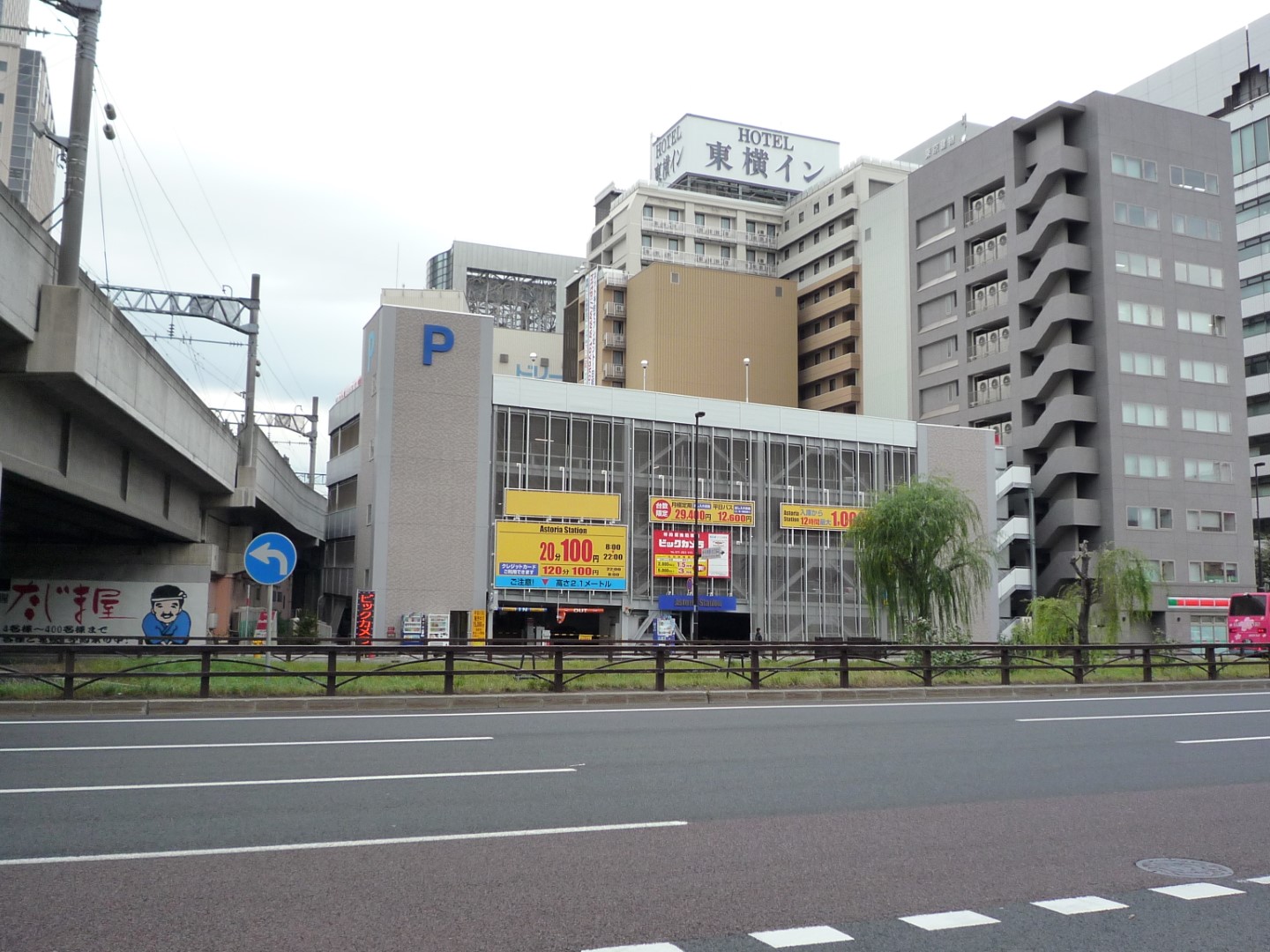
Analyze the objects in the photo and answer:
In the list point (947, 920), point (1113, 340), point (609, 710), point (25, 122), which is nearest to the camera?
point (947, 920)

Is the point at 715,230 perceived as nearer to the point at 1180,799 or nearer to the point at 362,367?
the point at 362,367

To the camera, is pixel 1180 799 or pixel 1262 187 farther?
pixel 1262 187

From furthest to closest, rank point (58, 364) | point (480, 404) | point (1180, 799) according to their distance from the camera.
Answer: point (480, 404) → point (58, 364) → point (1180, 799)

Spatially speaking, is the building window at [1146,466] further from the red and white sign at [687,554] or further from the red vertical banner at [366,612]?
the red vertical banner at [366,612]

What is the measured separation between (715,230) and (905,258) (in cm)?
2091

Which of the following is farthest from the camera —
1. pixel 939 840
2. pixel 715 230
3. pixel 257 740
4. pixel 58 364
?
pixel 715 230

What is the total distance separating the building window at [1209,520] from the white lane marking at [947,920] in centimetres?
6677

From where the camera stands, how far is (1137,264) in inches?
2525

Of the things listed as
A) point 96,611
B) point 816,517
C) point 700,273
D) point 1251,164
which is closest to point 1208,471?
point 816,517

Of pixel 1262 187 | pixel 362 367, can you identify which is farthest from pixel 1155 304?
pixel 362 367

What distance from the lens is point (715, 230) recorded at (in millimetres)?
91062

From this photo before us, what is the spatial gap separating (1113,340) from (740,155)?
43400mm

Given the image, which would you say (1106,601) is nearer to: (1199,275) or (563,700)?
(1199,275)

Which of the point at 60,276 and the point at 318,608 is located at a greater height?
the point at 60,276
